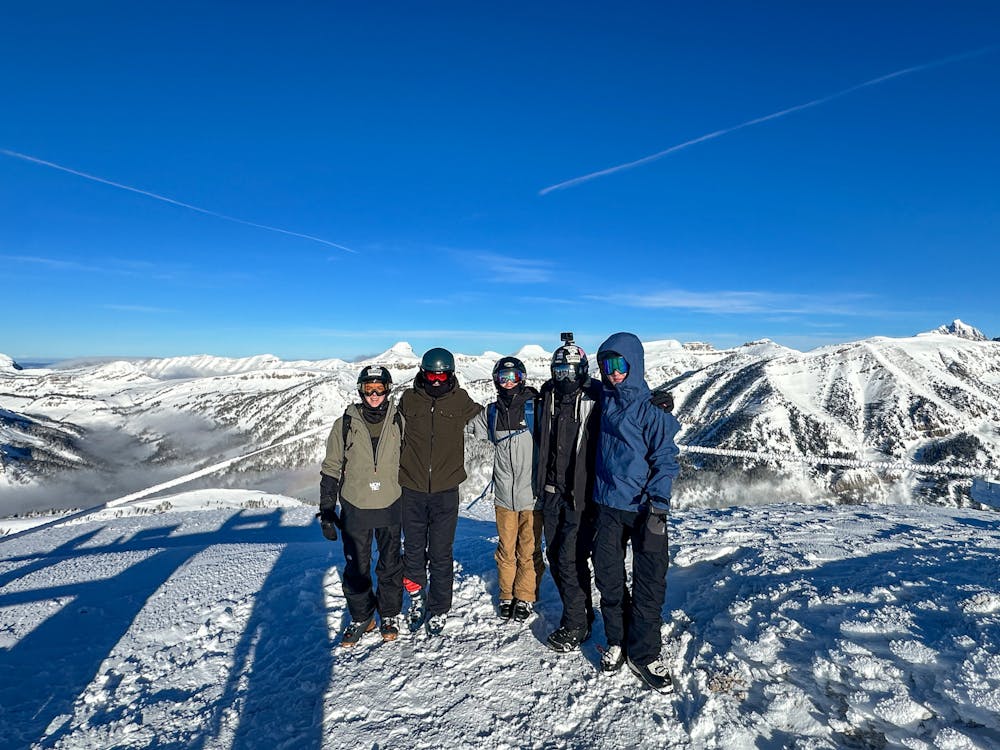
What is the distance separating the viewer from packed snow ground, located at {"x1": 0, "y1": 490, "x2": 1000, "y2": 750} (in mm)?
4418

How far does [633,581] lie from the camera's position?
525 cm

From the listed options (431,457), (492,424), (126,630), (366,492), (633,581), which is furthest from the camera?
(126,630)

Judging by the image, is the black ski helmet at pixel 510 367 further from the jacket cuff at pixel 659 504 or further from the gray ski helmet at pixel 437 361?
the jacket cuff at pixel 659 504

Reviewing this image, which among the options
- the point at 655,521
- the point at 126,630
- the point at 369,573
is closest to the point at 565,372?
the point at 655,521

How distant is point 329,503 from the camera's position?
6.38m

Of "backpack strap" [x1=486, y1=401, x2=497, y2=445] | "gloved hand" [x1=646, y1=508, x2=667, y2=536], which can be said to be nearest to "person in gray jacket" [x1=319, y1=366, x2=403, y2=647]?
"backpack strap" [x1=486, y1=401, x2=497, y2=445]

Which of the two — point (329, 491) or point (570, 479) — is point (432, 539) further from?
point (570, 479)

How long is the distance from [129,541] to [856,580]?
19498 millimetres

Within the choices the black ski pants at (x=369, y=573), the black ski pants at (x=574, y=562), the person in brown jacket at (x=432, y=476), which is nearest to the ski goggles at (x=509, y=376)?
the person in brown jacket at (x=432, y=476)

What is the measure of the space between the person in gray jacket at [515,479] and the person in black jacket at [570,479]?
12.3 inches

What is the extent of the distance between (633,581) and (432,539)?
9.15 feet

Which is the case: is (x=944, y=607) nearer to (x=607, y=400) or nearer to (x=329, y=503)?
(x=607, y=400)

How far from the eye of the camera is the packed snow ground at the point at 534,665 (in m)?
4.42

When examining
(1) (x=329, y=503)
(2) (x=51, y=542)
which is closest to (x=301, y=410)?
(2) (x=51, y=542)
